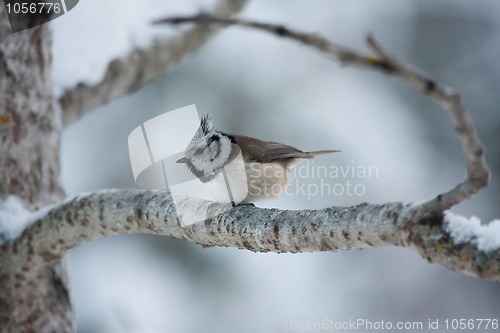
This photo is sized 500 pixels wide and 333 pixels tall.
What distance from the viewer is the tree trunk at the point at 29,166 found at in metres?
2.48

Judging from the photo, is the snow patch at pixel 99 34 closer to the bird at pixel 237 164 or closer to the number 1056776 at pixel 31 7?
the number 1056776 at pixel 31 7

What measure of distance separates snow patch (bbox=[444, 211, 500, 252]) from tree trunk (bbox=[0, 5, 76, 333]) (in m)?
1.59

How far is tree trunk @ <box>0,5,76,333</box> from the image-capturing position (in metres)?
2.48

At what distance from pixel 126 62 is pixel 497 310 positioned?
11.4 ft

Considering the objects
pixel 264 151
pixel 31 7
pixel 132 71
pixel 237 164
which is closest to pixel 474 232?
pixel 237 164

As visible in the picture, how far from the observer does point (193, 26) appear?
3.55 meters

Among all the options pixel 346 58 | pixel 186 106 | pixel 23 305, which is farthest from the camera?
pixel 186 106

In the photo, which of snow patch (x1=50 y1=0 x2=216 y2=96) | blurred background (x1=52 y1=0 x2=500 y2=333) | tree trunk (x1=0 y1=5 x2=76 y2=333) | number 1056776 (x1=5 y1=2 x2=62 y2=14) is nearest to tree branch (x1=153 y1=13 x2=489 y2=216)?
tree trunk (x1=0 y1=5 x2=76 y2=333)

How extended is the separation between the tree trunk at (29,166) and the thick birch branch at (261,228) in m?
0.10

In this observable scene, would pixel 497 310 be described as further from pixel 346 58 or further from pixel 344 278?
pixel 346 58

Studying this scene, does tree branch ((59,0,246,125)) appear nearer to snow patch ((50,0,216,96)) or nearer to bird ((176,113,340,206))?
snow patch ((50,0,216,96))

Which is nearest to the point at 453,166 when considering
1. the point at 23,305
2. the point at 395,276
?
the point at 395,276

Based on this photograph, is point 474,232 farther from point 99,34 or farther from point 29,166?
point 99,34

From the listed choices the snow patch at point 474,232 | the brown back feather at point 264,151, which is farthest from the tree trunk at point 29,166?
the snow patch at point 474,232
